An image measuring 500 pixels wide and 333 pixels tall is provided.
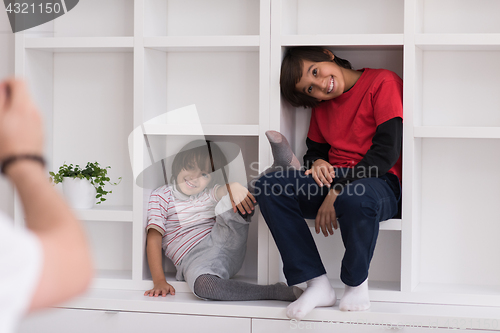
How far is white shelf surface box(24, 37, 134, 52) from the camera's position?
155cm

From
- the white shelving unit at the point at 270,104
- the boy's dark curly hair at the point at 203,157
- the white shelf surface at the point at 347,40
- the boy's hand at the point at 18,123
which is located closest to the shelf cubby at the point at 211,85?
the white shelving unit at the point at 270,104

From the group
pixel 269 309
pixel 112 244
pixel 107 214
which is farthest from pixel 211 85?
pixel 269 309

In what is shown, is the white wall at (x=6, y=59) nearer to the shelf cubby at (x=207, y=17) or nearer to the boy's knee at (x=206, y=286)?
the shelf cubby at (x=207, y=17)

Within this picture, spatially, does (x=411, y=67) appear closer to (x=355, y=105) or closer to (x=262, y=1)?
(x=355, y=105)

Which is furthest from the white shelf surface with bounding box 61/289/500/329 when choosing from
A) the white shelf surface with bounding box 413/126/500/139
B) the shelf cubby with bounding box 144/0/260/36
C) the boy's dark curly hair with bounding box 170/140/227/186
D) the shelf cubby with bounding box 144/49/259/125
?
the shelf cubby with bounding box 144/0/260/36

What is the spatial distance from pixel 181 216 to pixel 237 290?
318 millimetres

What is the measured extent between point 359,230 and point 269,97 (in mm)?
483

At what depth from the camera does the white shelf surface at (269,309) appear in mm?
1298

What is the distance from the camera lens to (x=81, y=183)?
5.09 ft

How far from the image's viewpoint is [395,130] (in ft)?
4.50

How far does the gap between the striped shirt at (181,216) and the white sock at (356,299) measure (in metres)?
0.49

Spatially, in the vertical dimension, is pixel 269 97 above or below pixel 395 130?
above

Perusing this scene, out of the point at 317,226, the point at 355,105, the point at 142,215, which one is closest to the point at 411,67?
the point at 355,105

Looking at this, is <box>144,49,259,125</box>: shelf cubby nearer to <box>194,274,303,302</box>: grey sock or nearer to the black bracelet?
<box>194,274,303,302</box>: grey sock
